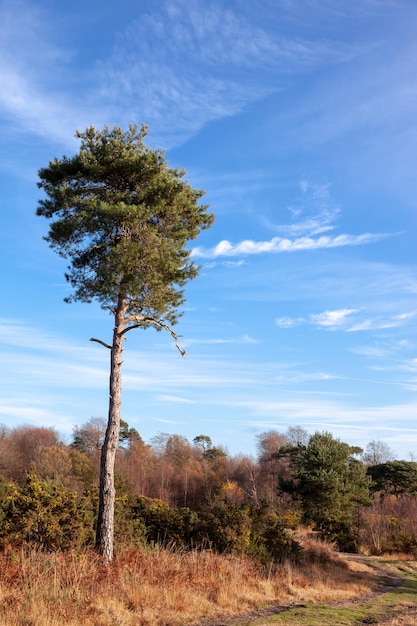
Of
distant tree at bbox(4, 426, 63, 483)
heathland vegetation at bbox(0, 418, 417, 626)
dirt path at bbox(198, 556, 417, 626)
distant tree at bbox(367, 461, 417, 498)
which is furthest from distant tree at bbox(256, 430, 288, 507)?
dirt path at bbox(198, 556, 417, 626)

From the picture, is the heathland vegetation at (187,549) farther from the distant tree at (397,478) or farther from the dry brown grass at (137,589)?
the distant tree at (397,478)

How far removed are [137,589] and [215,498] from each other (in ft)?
49.8

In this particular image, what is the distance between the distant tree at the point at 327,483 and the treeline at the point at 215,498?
2.4 inches

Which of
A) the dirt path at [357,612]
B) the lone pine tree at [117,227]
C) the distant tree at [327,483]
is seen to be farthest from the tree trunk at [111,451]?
the distant tree at [327,483]

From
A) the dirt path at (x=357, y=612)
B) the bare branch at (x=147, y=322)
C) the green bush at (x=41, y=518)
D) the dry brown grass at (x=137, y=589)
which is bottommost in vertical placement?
the dirt path at (x=357, y=612)

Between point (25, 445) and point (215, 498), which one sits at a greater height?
point (25, 445)

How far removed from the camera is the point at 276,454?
2345 inches

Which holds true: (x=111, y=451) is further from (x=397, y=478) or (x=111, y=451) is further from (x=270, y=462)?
(x=270, y=462)

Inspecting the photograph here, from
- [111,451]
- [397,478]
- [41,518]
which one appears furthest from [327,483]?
[397,478]

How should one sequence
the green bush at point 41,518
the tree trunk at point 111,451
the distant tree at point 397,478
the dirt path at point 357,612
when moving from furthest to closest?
the distant tree at point 397,478
the tree trunk at point 111,451
the green bush at point 41,518
the dirt path at point 357,612

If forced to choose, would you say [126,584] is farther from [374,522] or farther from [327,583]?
[374,522]

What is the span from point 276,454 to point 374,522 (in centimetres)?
2993

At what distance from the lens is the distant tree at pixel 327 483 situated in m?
25.5

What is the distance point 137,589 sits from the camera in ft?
29.0
